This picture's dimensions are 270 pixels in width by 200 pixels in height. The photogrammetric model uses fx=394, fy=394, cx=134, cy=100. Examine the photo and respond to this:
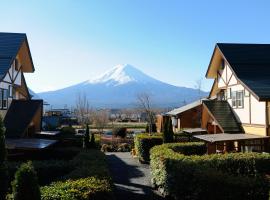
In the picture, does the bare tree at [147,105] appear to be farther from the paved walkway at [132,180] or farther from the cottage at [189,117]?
the paved walkway at [132,180]

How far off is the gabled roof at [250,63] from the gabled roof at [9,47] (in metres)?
14.1

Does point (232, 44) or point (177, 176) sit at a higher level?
point (232, 44)

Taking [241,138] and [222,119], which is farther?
[222,119]

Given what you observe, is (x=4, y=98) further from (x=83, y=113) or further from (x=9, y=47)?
(x=83, y=113)

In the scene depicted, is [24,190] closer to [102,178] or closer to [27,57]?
[102,178]

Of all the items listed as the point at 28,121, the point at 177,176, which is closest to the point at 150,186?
the point at 177,176

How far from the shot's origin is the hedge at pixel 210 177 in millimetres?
11398

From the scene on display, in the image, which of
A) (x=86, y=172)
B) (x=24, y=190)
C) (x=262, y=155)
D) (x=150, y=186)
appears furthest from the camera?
(x=150, y=186)

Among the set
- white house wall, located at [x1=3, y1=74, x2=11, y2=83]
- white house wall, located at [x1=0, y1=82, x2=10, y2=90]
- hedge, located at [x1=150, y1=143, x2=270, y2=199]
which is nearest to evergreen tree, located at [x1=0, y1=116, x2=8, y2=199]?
hedge, located at [x1=150, y1=143, x2=270, y2=199]

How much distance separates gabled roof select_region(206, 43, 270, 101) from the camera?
2467cm

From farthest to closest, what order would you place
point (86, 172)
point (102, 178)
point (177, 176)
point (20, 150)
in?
point (20, 150)
point (177, 176)
point (86, 172)
point (102, 178)

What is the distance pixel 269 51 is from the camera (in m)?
29.7

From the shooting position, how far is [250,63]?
1099 inches

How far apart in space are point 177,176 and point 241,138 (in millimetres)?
10147
